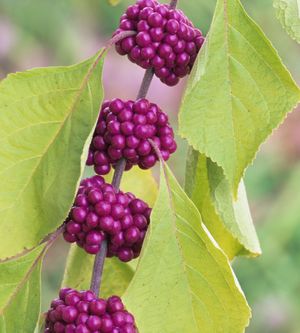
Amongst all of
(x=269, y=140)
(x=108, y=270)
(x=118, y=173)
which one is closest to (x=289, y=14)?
(x=118, y=173)

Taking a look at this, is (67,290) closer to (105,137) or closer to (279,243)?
(105,137)

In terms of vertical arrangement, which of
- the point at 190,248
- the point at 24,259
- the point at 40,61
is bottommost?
the point at 40,61

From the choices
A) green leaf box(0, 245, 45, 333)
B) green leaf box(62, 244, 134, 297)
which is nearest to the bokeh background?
green leaf box(62, 244, 134, 297)

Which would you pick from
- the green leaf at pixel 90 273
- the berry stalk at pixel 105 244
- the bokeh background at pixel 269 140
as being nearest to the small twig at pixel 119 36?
the berry stalk at pixel 105 244

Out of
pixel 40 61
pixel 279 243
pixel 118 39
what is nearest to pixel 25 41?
pixel 40 61

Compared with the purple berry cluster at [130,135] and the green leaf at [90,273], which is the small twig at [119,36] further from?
the green leaf at [90,273]

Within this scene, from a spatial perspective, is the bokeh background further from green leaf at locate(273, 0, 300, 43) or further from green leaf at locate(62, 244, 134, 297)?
green leaf at locate(273, 0, 300, 43)
